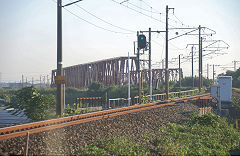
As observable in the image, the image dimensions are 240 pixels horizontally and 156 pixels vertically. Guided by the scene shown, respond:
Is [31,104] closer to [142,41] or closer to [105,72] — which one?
[142,41]

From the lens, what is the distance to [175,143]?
8.49 m

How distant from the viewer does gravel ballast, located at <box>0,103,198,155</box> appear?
6602mm

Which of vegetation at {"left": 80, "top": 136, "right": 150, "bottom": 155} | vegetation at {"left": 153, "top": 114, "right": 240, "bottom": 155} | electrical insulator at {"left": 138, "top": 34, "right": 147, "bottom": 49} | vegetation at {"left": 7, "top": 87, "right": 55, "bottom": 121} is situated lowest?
vegetation at {"left": 153, "top": 114, "right": 240, "bottom": 155}

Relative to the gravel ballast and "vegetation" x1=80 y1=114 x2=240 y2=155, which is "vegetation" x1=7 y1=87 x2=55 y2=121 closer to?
the gravel ballast

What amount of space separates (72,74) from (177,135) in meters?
67.6

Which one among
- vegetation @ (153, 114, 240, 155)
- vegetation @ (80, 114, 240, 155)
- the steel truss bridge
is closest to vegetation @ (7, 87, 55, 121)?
vegetation @ (80, 114, 240, 155)

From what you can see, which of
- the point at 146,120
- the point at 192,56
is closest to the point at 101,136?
the point at 146,120

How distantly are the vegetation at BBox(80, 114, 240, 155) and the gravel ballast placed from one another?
408mm

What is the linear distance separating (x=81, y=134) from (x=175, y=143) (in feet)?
10.4

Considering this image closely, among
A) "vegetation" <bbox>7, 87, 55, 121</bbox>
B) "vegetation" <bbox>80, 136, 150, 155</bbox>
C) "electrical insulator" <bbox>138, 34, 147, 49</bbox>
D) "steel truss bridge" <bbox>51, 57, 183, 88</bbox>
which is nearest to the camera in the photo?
"vegetation" <bbox>80, 136, 150, 155</bbox>

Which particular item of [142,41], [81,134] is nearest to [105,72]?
[142,41]

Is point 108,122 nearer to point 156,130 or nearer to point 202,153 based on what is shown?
point 156,130

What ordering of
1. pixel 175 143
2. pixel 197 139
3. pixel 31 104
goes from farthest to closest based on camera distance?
pixel 31 104, pixel 197 139, pixel 175 143

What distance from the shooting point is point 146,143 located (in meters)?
8.22
